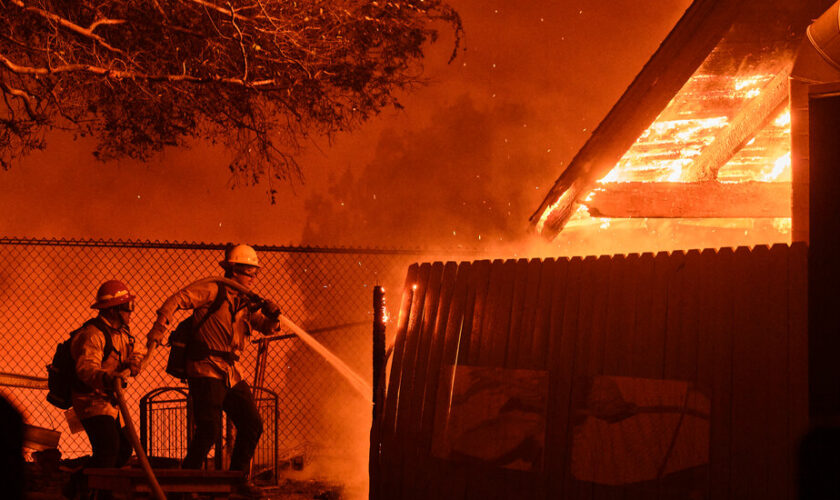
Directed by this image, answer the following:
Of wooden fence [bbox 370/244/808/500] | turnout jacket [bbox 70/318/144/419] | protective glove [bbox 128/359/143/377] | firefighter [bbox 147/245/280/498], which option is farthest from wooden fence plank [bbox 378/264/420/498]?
turnout jacket [bbox 70/318/144/419]

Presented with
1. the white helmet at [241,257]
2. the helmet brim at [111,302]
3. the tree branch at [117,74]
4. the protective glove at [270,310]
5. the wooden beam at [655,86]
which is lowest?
the helmet brim at [111,302]

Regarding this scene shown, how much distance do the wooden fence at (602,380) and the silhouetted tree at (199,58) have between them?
5097 millimetres

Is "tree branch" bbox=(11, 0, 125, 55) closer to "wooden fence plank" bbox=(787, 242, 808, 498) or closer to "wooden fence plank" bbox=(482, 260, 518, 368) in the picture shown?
"wooden fence plank" bbox=(482, 260, 518, 368)

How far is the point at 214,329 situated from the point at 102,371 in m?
0.86

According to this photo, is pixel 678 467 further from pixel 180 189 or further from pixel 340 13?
pixel 180 189

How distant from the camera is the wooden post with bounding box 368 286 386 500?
14.4 ft

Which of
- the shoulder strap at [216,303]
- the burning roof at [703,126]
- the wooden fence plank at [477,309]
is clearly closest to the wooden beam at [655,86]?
the burning roof at [703,126]

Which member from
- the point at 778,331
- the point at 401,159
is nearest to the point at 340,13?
the point at 778,331

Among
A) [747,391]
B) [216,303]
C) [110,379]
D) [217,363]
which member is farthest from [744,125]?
[110,379]

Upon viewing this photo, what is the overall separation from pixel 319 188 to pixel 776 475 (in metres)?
14.3

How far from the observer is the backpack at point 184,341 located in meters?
5.81

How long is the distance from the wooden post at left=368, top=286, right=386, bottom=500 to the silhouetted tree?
425cm

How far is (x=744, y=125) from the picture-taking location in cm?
593

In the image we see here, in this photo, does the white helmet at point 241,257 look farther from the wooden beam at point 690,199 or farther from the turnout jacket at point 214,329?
the wooden beam at point 690,199
